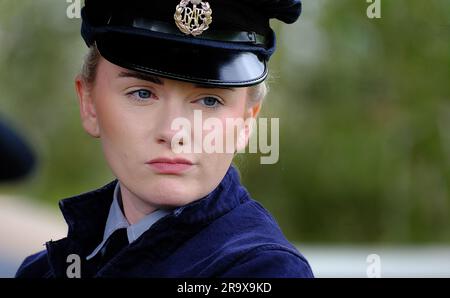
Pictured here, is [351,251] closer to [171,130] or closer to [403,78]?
[403,78]

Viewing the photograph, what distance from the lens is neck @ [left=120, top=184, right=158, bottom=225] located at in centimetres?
174

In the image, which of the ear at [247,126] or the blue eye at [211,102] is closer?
the blue eye at [211,102]

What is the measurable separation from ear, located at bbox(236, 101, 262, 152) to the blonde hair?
0.02 meters

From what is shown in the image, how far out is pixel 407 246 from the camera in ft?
17.0

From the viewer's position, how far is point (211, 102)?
1.67m

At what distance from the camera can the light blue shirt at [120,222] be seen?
1.73 m

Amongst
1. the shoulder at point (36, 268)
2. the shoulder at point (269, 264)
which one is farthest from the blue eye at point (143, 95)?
the shoulder at point (36, 268)

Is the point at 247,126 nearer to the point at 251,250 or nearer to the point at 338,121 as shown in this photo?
the point at 251,250

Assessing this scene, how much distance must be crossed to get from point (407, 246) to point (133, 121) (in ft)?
12.6

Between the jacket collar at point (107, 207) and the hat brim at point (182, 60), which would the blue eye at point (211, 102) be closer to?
the hat brim at point (182, 60)

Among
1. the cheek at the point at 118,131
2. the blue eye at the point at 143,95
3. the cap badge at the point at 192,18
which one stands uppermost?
the cap badge at the point at 192,18

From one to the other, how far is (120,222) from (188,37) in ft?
1.41

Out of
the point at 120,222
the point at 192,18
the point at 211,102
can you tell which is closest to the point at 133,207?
the point at 120,222
